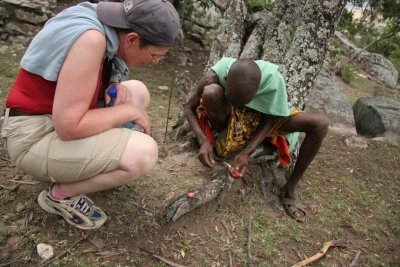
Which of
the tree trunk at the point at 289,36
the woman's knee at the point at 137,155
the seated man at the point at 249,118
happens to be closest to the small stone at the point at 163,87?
the tree trunk at the point at 289,36

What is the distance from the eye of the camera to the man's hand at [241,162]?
270 centimetres

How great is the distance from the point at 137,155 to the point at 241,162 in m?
0.96

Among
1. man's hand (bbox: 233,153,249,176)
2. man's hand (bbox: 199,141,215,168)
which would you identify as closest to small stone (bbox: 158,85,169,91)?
man's hand (bbox: 199,141,215,168)

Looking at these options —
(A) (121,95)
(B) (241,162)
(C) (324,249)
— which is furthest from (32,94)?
(C) (324,249)

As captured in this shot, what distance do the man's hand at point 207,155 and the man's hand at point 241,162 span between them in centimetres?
16

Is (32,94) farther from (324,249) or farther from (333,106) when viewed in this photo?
(333,106)

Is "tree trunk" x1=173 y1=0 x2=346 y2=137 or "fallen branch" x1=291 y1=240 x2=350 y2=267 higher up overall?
"tree trunk" x1=173 y1=0 x2=346 y2=137

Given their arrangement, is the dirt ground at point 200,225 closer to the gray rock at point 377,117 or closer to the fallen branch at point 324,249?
the fallen branch at point 324,249

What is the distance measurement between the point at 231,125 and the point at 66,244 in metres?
1.32

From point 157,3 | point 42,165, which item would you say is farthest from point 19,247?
point 157,3

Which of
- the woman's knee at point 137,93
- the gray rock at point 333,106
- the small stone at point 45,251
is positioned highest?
the woman's knee at point 137,93

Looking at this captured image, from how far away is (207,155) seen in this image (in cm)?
274

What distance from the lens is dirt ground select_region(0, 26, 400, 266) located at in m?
2.15

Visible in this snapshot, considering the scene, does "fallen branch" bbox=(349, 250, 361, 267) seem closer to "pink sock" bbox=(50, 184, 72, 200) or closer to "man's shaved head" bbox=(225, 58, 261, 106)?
"man's shaved head" bbox=(225, 58, 261, 106)
